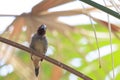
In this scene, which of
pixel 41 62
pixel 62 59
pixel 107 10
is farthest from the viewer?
pixel 41 62

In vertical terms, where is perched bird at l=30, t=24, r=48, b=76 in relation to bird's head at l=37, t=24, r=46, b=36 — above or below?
below

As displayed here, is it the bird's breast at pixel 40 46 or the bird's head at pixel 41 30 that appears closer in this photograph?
the bird's head at pixel 41 30

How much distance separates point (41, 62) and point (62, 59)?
0.55ft

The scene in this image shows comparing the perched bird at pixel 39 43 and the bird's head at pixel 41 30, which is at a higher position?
the bird's head at pixel 41 30

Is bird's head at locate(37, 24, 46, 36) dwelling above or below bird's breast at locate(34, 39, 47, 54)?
above

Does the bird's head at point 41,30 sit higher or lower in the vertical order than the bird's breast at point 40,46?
higher

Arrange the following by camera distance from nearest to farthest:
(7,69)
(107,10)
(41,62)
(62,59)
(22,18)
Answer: (107,10), (22,18), (7,69), (62,59), (41,62)

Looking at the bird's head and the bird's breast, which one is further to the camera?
the bird's breast

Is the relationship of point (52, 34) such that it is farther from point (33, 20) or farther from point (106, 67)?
point (106, 67)

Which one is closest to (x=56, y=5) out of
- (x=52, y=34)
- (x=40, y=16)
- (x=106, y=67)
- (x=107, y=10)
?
(x=40, y=16)

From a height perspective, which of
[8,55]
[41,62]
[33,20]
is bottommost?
[41,62]

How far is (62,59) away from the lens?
1657mm

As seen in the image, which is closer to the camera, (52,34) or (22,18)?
(22,18)

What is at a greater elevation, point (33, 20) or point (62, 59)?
point (33, 20)
